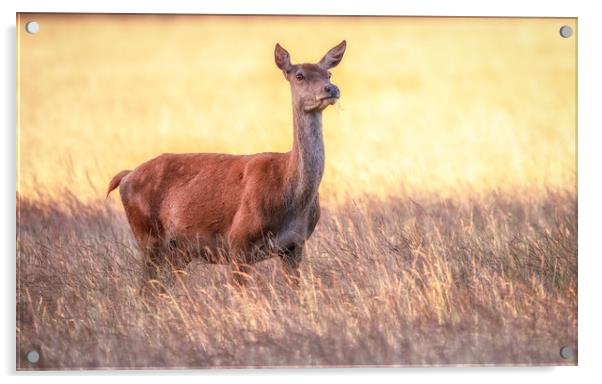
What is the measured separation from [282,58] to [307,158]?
1.90ft

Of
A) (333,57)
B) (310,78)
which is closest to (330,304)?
(310,78)

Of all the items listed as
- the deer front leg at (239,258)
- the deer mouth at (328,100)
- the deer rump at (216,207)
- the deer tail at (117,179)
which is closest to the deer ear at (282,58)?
the deer mouth at (328,100)

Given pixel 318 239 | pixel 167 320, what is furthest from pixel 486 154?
pixel 167 320

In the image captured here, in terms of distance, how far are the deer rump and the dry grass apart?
16 cm

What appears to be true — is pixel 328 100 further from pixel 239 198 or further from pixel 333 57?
pixel 239 198

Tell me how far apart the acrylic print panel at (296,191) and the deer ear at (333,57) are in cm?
1

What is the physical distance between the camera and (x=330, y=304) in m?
9.54

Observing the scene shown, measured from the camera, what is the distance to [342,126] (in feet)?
33.2

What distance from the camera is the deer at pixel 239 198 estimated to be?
972 cm

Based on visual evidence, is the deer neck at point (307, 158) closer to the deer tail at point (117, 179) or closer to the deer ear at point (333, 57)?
the deer ear at point (333, 57)

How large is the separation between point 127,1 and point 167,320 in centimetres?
176

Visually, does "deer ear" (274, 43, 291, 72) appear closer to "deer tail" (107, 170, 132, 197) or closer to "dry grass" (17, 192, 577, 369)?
"dry grass" (17, 192, 577, 369)
